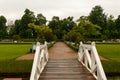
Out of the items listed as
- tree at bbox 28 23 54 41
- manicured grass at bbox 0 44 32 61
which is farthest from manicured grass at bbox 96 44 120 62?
tree at bbox 28 23 54 41

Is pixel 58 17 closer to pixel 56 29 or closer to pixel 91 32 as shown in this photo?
pixel 56 29

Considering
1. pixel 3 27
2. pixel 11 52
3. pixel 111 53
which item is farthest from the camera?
pixel 3 27

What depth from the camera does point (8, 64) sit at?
1293 centimetres

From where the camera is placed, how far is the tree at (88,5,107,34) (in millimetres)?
97375

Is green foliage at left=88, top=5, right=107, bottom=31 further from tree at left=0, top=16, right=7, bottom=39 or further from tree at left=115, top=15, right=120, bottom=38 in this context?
tree at left=0, top=16, right=7, bottom=39

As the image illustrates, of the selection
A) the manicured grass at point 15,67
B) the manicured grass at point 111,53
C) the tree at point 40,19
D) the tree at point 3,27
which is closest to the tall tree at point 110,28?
the tree at point 40,19

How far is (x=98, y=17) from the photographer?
9906 centimetres

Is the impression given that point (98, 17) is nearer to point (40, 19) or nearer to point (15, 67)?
point (40, 19)

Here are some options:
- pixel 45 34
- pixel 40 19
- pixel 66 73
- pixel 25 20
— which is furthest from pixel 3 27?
pixel 66 73

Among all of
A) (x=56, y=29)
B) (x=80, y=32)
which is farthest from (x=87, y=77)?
(x=56, y=29)

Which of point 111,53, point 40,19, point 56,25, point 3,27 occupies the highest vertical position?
point 40,19

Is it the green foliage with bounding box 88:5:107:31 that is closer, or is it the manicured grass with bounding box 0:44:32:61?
the manicured grass with bounding box 0:44:32:61

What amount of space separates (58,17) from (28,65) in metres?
99.6

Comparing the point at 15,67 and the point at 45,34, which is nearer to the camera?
the point at 15,67
